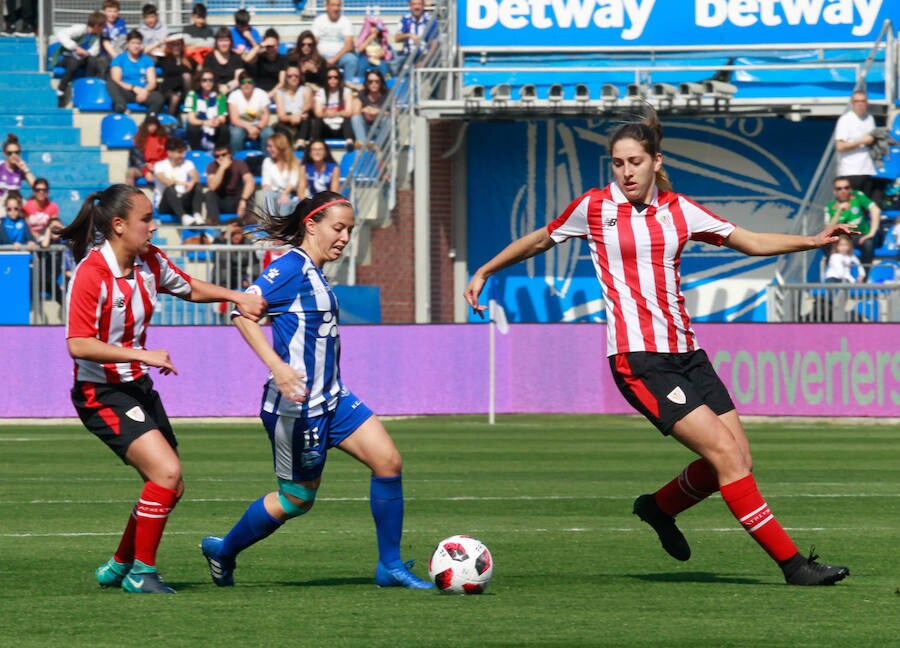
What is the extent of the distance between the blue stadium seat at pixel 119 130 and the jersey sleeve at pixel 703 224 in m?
19.9

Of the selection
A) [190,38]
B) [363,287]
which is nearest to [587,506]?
[363,287]

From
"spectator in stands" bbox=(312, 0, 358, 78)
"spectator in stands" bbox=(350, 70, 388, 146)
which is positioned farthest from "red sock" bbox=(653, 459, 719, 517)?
"spectator in stands" bbox=(312, 0, 358, 78)

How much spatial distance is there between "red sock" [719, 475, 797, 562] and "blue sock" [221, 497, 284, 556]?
199 centimetres

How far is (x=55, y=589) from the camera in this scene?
7672 mm

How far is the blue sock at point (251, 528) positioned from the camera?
7641 mm

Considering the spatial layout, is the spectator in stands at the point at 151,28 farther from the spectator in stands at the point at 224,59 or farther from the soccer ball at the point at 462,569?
the soccer ball at the point at 462,569

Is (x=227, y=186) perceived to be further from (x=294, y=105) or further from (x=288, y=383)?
(x=288, y=383)

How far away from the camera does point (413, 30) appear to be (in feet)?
91.4

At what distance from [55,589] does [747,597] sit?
3.01m

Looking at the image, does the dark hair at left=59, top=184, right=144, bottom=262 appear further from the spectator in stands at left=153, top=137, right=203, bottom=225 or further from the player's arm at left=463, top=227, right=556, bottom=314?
the spectator in stands at left=153, top=137, right=203, bottom=225

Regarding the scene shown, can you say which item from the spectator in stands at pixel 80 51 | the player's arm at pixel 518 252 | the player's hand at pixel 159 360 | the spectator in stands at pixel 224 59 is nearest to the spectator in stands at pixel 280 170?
the spectator in stands at pixel 224 59

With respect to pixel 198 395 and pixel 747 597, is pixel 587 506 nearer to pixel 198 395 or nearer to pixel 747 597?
pixel 747 597

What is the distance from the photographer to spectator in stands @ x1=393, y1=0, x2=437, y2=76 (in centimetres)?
2677

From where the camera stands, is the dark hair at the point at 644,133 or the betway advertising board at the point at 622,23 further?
the betway advertising board at the point at 622,23
